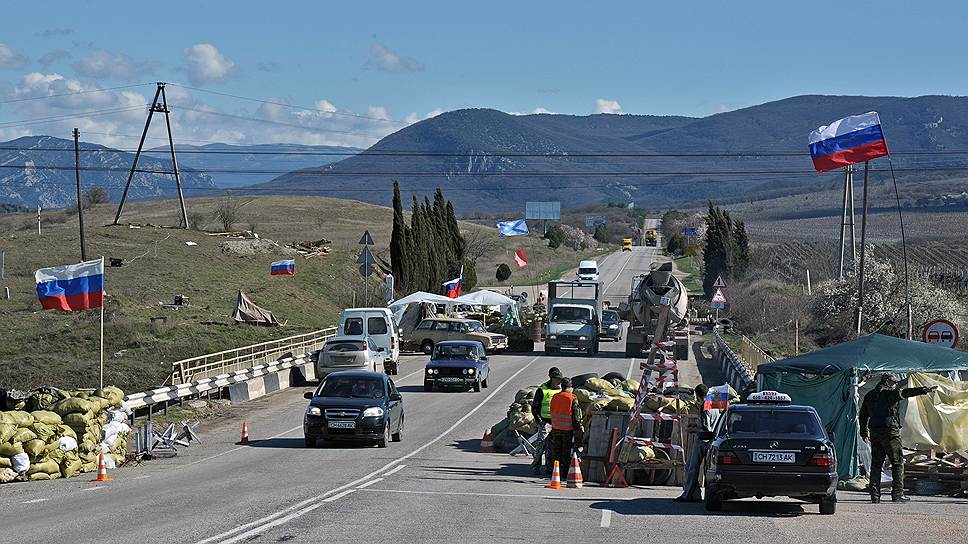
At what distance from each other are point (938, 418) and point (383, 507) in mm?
11111

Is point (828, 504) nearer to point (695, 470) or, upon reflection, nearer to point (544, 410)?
point (695, 470)

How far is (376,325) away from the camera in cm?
4297

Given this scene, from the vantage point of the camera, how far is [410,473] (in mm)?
21234

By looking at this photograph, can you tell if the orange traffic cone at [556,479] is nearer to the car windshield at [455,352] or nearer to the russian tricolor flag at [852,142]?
the car windshield at [455,352]

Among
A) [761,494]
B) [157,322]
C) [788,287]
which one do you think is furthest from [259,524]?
[788,287]

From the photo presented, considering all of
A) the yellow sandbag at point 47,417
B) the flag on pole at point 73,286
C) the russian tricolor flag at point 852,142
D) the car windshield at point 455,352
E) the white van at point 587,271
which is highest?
the russian tricolor flag at point 852,142

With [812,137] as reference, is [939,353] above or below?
below

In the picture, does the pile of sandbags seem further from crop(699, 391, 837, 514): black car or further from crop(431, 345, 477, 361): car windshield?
crop(431, 345, 477, 361): car windshield

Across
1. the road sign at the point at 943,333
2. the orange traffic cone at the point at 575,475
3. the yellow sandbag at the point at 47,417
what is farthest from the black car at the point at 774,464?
the yellow sandbag at the point at 47,417

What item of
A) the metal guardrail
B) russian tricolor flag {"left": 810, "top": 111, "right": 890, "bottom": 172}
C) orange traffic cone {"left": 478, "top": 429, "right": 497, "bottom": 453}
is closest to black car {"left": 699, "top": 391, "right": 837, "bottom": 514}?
orange traffic cone {"left": 478, "top": 429, "right": 497, "bottom": 453}

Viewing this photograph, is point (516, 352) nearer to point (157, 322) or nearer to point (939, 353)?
point (157, 322)

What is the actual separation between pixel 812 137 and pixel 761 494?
30288mm

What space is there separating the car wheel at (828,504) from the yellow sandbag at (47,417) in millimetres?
12384

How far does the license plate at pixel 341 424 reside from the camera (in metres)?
25.1
